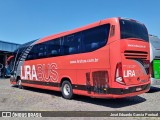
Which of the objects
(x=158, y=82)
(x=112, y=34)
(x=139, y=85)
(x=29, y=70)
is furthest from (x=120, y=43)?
(x=29, y=70)

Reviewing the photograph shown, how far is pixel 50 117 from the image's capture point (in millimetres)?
7211

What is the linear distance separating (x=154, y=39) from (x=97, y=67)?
17.1ft

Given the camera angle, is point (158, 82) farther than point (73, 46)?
Yes

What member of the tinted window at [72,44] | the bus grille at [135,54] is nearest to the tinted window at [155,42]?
the bus grille at [135,54]

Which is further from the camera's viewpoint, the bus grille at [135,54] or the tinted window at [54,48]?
the tinted window at [54,48]

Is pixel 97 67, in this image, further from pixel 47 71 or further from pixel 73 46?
pixel 47 71

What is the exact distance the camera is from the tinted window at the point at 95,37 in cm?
882

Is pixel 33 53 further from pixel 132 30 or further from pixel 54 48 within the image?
pixel 132 30

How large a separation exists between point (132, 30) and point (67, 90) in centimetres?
450

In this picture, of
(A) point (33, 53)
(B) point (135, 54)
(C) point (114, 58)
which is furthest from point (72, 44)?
(A) point (33, 53)

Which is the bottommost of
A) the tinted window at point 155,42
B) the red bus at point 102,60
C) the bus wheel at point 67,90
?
the bus wheel at point 67,90

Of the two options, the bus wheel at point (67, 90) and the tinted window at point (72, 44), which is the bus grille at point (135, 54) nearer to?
the tinted window at point (72, 44)

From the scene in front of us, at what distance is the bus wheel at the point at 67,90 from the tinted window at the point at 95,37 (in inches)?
87.2

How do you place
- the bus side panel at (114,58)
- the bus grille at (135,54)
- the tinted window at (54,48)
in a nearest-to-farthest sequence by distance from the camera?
the bus side panel at (114,58)
the bus grille at (135,54)
the tinted window at (54,48)
